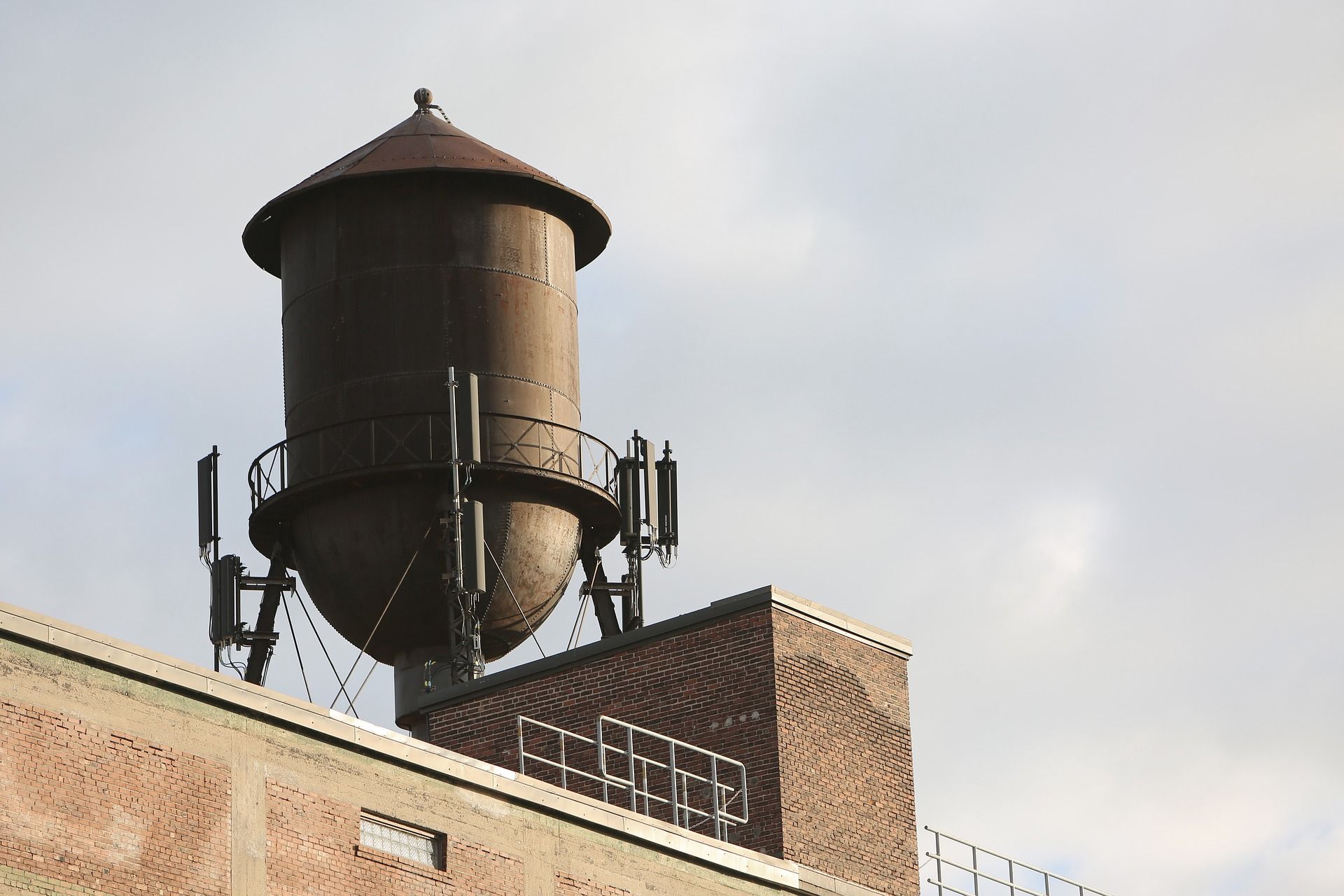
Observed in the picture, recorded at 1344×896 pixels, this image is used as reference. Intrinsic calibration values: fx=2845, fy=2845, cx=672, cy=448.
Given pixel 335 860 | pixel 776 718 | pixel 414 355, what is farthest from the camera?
pixel 414 355

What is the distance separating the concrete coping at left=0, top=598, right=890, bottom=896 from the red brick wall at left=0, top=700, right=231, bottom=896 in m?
0.55

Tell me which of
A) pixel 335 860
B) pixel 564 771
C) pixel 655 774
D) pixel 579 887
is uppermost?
pixel 655 774

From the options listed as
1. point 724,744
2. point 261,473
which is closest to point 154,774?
point 724,744

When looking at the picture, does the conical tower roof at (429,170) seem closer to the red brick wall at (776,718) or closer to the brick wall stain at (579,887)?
the red brick wall at (776,718)

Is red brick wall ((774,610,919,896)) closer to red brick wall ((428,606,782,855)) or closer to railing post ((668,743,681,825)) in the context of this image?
red brick wall ((428,606,782,855))

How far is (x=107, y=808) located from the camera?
2111cm

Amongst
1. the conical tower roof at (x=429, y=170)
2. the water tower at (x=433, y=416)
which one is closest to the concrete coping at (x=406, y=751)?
the water tower at (x=433, y=416)

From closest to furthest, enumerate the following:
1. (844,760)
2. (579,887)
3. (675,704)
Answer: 1. (579,887)
2. (844,760)
3. (675,704)

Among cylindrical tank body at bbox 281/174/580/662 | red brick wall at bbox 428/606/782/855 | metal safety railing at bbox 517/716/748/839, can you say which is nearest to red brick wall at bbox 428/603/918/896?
red brick wall at bbox 428/606/782/855

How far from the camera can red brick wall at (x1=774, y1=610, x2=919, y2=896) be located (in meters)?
28.8

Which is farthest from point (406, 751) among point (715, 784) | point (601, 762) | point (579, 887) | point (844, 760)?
point (844, 760)

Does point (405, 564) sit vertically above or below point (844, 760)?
above

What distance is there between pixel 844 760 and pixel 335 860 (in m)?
8.05

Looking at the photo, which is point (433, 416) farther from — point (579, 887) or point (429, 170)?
point (579, 887)
